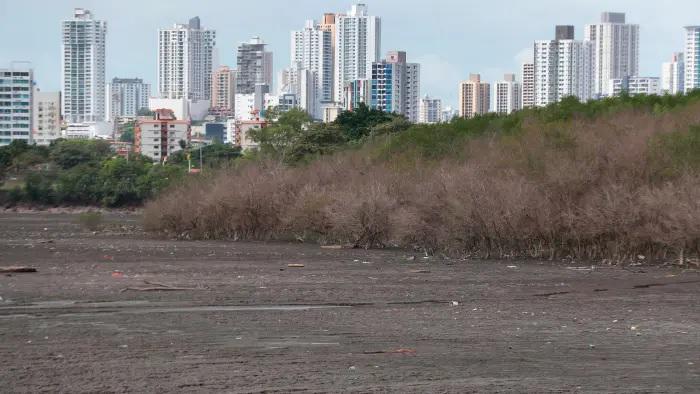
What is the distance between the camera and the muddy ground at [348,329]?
14492mm

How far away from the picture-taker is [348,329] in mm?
19344

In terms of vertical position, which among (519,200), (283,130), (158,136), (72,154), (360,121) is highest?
(158,136)

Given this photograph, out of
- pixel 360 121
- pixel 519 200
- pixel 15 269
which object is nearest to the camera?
pixel 15 269

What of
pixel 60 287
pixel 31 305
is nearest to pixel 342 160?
pixel 60 287

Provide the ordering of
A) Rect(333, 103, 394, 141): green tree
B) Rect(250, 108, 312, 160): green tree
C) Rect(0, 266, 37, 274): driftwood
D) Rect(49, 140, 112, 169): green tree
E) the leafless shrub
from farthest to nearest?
Rect(49, 140, 112, 169): green tree, Rect(250, 108, 312, 160): green tree, Rect(333, 103, 394, 141): green tree, the leafless shrub, Rect(0, 266, 37, 274): driftwood

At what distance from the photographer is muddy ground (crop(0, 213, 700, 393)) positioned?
14492 millimetres

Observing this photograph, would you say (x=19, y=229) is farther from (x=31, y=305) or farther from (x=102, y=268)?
(x=31, y=305)

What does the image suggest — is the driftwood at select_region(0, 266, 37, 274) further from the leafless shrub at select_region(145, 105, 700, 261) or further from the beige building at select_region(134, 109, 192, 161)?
the beige building at select_region(134, 109, 192, 161)

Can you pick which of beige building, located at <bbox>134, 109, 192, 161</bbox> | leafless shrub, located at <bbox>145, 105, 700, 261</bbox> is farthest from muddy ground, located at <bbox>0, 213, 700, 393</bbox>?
beige building, located at <bbox>134, 109, 192, 161</bbox>

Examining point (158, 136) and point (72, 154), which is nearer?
point (72, 154)

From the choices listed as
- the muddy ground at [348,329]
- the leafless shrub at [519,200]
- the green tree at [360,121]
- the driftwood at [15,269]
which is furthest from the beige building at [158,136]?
the driftwood at [15,269]

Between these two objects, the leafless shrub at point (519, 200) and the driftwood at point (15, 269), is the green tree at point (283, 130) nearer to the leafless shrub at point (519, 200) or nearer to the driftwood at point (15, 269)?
the leafless shrub at point (519, 200)

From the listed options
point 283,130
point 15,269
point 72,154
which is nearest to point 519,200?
point 15,269

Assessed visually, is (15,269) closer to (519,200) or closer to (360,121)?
(519,200)
